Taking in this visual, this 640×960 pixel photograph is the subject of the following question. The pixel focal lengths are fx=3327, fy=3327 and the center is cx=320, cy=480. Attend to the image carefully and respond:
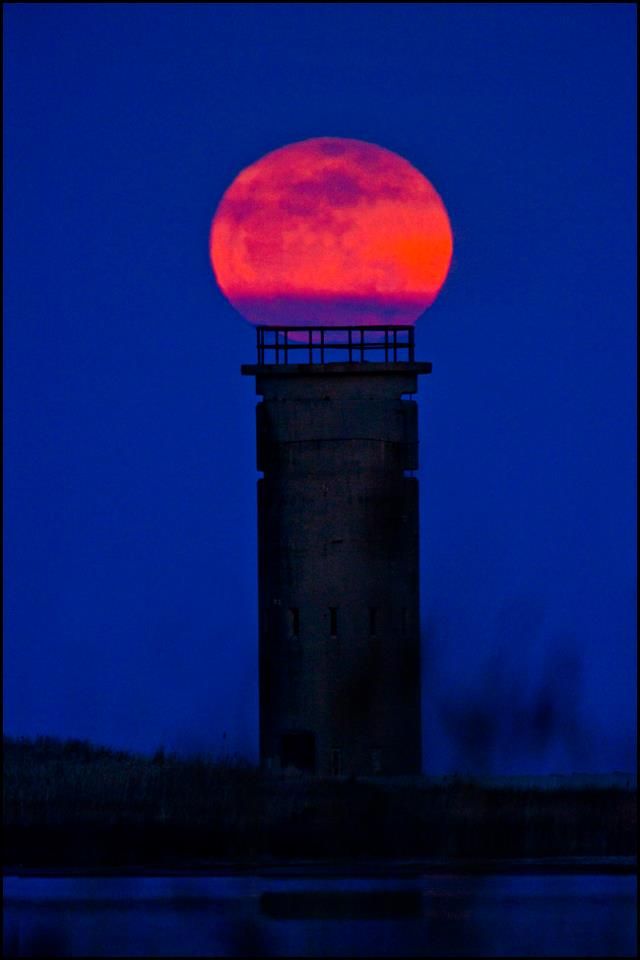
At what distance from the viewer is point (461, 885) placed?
45.6m

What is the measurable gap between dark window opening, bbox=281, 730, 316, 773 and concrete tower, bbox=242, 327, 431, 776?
Result: 3 centimetres

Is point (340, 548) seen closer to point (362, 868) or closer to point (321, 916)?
point (362, 868)

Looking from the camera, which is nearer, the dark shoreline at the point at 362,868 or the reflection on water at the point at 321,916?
the reflection on water at the point at 321,916

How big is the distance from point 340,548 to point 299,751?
3936 mm

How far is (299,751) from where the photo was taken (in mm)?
62406

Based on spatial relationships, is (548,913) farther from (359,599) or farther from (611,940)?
(359,599)

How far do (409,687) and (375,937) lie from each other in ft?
73.9

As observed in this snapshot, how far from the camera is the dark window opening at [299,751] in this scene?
204 feet

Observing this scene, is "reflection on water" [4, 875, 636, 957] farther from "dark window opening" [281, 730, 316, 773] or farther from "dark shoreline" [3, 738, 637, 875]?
"dark window opening" [281, 730, 316, 773]

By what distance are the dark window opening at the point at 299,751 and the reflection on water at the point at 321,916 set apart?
15120 mm

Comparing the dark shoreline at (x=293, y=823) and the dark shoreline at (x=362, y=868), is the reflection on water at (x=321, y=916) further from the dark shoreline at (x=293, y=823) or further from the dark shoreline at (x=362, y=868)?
the dark shoreline at (x=293, y=823)

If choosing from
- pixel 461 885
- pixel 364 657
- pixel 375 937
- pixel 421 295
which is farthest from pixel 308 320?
pixel 375 937

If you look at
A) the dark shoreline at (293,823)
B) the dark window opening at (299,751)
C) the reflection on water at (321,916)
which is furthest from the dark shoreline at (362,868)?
the dark window opening at (299,751)

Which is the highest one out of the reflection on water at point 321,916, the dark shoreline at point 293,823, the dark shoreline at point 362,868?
the dark shoreline at point 293,823
